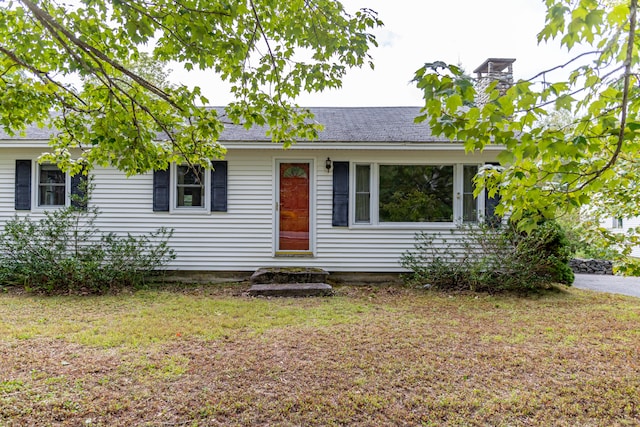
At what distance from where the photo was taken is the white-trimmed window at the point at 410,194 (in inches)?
285

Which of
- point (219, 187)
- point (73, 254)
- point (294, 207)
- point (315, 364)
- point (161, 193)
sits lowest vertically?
point (315, 364)

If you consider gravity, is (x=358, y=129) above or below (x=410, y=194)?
above

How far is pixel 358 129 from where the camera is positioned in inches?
297

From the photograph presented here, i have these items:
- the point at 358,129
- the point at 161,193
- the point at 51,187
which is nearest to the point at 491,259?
the point at 358,129


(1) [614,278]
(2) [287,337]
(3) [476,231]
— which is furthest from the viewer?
(1) [614,278]

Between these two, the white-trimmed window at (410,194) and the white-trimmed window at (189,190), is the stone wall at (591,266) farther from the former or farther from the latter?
the white-trimmed window at (189,190)

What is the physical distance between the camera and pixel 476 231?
22.7 ft

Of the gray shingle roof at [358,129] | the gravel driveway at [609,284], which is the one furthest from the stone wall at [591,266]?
the gray shingle roof at [358,129]

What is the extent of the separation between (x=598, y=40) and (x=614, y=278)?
A: 906 cm

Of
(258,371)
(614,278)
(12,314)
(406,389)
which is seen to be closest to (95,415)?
(258,371)

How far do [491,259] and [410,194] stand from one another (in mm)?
1888

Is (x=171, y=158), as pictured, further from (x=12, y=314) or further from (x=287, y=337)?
(x=12, y=314)

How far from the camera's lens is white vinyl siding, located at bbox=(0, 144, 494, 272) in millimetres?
7133

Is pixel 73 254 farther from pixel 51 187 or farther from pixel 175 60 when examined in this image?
pixel 175 60
